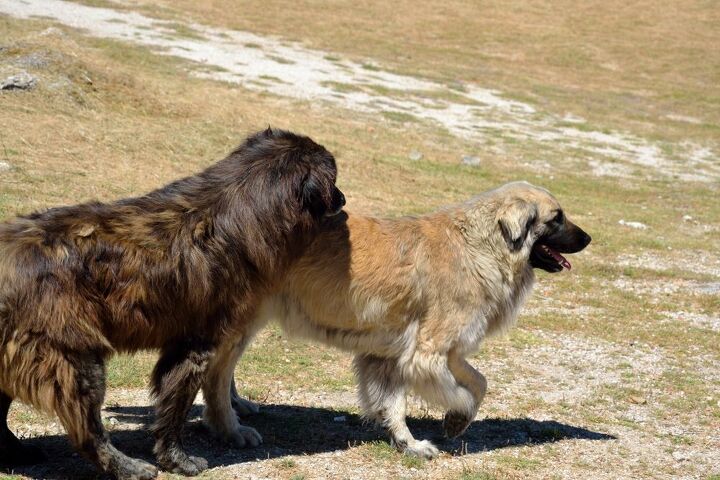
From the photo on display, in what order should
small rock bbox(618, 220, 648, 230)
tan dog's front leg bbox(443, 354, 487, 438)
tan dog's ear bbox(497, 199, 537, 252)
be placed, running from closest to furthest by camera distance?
tan dog's front leg bbox(443, 354, 487, 438), tan dog's ear bbox(497, 199, 537, 252), small rock bbox(618, 220, 648, 230)

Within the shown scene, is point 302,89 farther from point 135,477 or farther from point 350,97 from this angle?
point 135,477

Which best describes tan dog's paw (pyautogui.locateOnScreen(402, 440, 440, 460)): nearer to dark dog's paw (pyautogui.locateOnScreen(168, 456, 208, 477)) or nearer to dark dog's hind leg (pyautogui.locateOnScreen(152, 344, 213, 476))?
dark dog's paw (pyautogui.locateOnScreen(168, 456, 208, 477))

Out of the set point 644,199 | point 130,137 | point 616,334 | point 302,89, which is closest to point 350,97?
point 302,89

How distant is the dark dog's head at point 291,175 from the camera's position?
6.43 metres

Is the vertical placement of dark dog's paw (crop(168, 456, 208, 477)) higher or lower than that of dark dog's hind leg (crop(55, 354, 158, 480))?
lower

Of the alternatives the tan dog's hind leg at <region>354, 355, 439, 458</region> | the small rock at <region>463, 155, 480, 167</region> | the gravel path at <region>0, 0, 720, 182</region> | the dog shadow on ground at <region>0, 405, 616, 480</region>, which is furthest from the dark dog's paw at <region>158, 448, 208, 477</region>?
the gravel path at <region>0, 0, 720, 182</region>

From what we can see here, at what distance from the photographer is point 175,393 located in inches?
245

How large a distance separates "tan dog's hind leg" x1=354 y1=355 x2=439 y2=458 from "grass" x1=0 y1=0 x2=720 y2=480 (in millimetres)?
148

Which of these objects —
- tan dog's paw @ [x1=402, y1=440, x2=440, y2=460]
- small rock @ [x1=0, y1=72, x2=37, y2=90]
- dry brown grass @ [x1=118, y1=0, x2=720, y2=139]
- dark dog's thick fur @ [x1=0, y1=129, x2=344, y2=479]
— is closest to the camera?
dark dog's thick fur @ [x1=0, y1=129, x2=344, y2=479]

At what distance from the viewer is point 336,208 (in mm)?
6738

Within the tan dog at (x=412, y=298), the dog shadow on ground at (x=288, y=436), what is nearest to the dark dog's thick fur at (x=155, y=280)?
the dog shadow on ground at (x=288, y=436)

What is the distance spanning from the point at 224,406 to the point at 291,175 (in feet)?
6.57

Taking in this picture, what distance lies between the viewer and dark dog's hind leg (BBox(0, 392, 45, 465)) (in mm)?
6156

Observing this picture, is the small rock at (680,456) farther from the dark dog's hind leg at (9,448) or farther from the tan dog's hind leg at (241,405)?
the dark dog's hind leg at (9,448)
